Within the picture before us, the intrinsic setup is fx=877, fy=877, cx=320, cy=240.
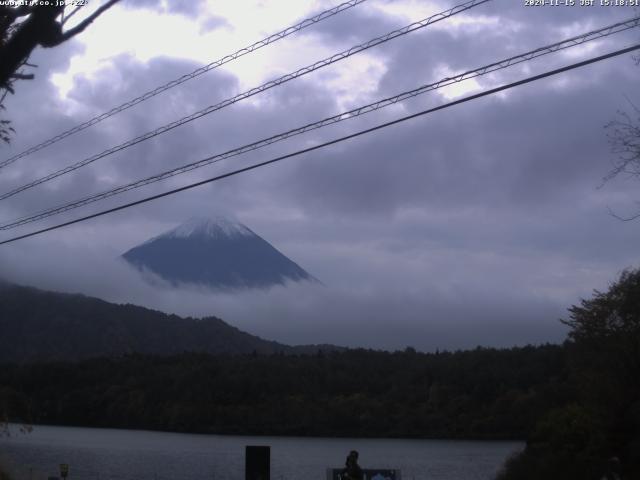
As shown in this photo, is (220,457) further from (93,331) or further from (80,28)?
(93,331)

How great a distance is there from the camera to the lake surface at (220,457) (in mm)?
50375

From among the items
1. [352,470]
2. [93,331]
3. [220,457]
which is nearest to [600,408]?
[352,470]

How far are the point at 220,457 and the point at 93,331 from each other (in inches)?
4384

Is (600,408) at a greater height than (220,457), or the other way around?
(600,408)

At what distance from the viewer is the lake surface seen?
165ft

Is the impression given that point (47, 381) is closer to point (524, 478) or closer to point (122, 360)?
point (122, 360)

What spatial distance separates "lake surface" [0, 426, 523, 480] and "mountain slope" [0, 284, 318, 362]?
58.8 m

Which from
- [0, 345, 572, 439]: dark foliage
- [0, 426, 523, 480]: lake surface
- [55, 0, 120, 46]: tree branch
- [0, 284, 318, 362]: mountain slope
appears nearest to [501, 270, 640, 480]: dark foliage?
[0, 426, 523, 480]: lake surface

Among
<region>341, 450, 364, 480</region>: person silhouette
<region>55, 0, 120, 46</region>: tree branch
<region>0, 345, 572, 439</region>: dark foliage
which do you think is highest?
<region>0, 345, 572, 439</region>: dark foliage

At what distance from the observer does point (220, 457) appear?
225 ft

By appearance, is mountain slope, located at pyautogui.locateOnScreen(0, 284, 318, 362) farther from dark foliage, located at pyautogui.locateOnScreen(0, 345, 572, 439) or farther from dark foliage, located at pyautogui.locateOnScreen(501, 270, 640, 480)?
dark foliage, located at pyautogui.locateOnScreen(501, 270, 640, 480)

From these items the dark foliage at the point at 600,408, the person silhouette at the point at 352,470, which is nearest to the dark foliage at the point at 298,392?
the dark foliage at the point at 600,408

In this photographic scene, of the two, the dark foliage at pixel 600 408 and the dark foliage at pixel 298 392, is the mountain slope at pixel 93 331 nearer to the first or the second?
the dark foliage at pixel 298 392

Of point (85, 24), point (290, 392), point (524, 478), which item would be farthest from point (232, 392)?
point (85, 24)
